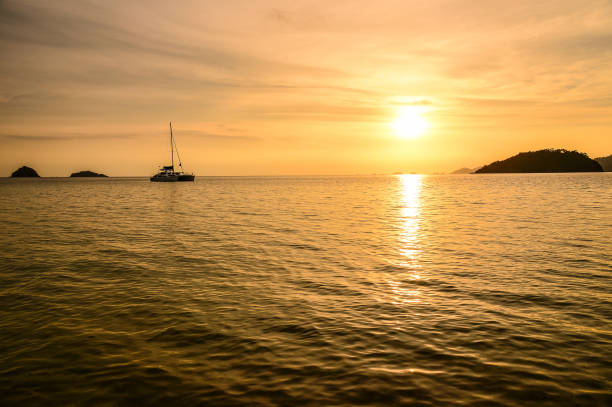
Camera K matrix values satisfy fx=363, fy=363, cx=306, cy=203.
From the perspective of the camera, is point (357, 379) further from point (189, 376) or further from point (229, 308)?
point (229, 308)

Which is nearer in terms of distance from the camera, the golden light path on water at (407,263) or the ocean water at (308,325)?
the ocean water at (308,325)

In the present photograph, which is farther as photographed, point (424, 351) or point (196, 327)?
A: point (196, 327)

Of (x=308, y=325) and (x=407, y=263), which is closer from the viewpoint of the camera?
(x=308, y=325)

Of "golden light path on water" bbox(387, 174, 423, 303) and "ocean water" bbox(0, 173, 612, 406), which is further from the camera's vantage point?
"golden light path on water" bbox(387, 174, 423, 303)

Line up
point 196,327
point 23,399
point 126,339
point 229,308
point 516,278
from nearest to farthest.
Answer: point 23,399
point 126,339
point 196,327
point 229,308
point 516,278

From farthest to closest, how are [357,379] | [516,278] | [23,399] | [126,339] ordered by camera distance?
[516,278] < [126,339] < [357,379] < [23,399]

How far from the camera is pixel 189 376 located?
8.84 metres

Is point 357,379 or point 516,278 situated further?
point 516,278

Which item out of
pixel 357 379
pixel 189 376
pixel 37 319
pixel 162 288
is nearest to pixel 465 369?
pixel 357 379

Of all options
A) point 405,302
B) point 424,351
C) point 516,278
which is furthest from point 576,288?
point 424,351

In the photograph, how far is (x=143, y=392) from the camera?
8.19 metres

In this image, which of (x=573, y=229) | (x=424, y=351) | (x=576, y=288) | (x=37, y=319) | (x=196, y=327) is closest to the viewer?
(x=424, y=351)

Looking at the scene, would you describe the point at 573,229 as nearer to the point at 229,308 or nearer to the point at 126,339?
the point at 229,308

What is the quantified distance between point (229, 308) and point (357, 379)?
653 cm
